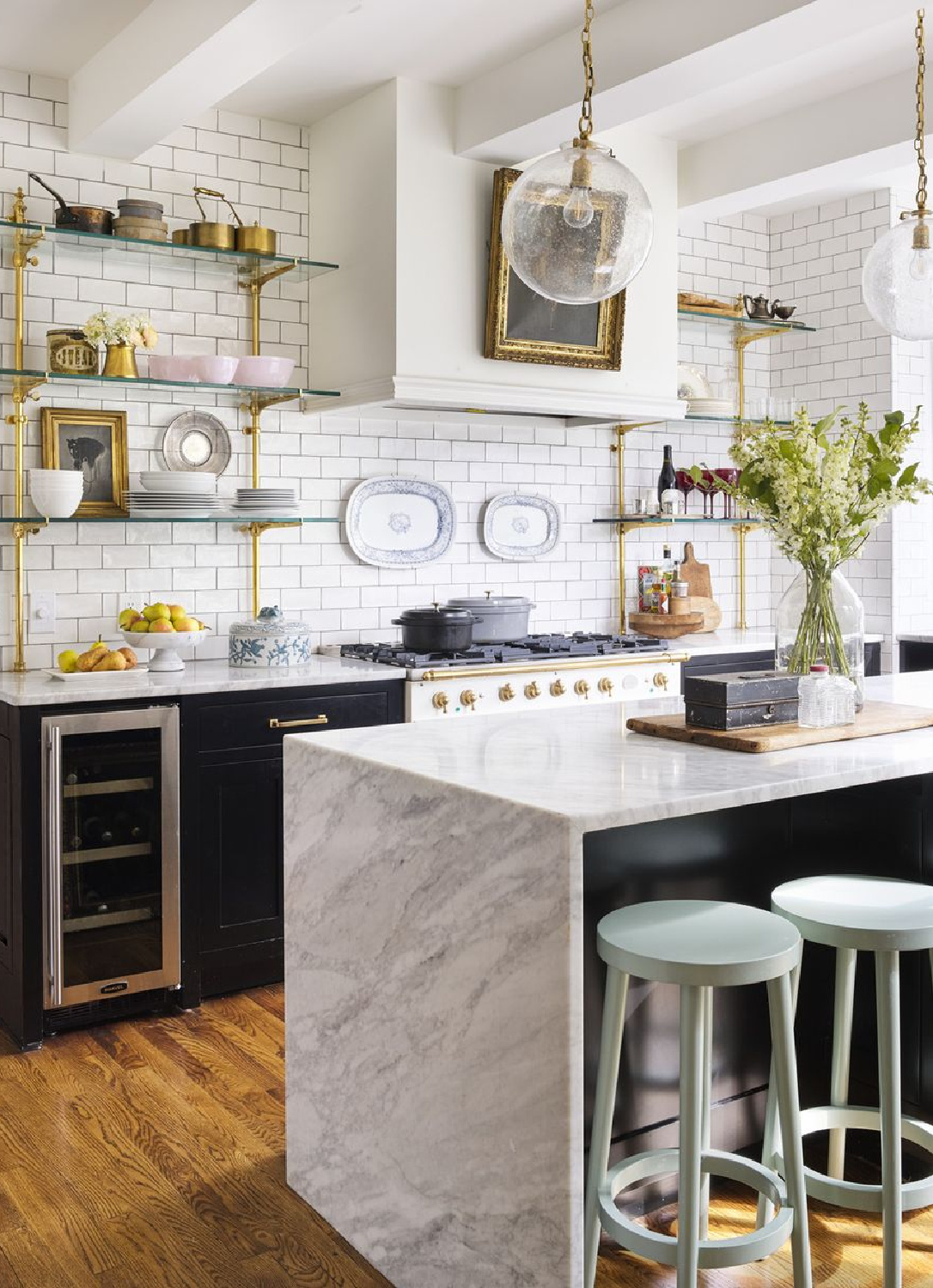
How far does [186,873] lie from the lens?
3.90m

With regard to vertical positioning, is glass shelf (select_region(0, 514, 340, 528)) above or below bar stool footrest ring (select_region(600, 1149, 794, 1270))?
above

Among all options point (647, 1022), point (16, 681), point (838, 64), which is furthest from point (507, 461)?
point (647, 1022)

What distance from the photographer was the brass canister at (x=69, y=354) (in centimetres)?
418

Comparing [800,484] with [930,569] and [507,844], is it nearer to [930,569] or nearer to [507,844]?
[507,844]

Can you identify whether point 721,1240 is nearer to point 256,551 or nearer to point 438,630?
point 438,630

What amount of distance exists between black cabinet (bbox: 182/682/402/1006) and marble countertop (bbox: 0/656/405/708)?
5 centimetres

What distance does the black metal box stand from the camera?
267 centimetres

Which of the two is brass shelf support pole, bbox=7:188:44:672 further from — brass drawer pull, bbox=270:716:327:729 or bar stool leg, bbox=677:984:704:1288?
bar stool leg, bbox=677:984:704:1288

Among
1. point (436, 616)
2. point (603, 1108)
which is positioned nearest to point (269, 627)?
point (436, 616)

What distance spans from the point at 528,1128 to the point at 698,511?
430 cm

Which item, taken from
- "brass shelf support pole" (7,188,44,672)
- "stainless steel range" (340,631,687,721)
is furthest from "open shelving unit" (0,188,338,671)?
"stainless steel range" (340,631,687,721)

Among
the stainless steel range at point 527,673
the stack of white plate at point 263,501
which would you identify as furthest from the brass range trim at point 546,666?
the stack of white plate at point 263,501

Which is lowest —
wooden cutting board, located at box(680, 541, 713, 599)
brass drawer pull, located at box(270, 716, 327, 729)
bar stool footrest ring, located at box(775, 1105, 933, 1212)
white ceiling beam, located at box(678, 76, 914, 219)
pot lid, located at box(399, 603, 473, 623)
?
bar stool footrest ring, located at box(775, 1105, 933, 1212)

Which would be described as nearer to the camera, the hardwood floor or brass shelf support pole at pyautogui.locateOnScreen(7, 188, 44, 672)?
the hardwood floor
